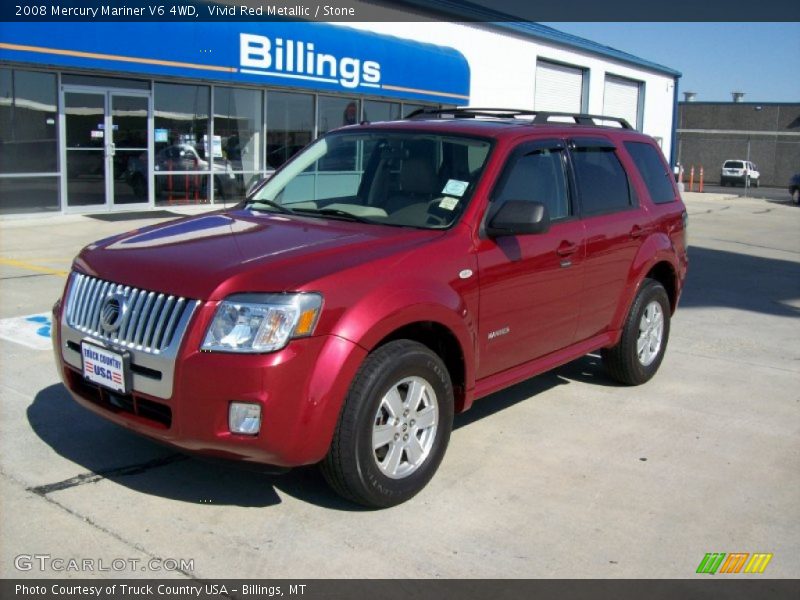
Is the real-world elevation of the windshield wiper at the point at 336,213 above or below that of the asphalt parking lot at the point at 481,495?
above

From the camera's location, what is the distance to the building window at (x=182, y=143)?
1752cm

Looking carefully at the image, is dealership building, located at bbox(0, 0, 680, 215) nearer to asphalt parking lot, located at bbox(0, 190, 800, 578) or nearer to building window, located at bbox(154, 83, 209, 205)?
building window, located at bbox(154, 83, 209, 205)

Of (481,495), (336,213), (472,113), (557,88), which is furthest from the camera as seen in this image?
(557,88)

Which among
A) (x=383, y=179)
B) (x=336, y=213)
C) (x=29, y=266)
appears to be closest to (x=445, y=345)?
(x=336, y=213)

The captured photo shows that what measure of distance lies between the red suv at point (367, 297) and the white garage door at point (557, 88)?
23.8 m

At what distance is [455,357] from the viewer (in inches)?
180

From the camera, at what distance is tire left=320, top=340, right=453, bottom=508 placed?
12.7 feet

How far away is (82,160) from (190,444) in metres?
13.8

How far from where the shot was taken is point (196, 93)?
59.4 ft

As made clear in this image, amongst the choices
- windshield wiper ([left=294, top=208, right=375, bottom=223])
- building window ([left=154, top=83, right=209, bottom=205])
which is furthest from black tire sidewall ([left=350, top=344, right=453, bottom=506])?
building window ([left=154, top=83, right=209, bottom=205])

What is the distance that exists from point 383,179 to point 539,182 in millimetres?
979

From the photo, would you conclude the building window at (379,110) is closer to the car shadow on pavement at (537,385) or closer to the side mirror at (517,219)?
the car shadow on pavement at (537,385)

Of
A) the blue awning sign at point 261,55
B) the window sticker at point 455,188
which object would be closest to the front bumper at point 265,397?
the window sticker at point 455,188

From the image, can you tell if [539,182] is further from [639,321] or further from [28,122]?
[28,122]
